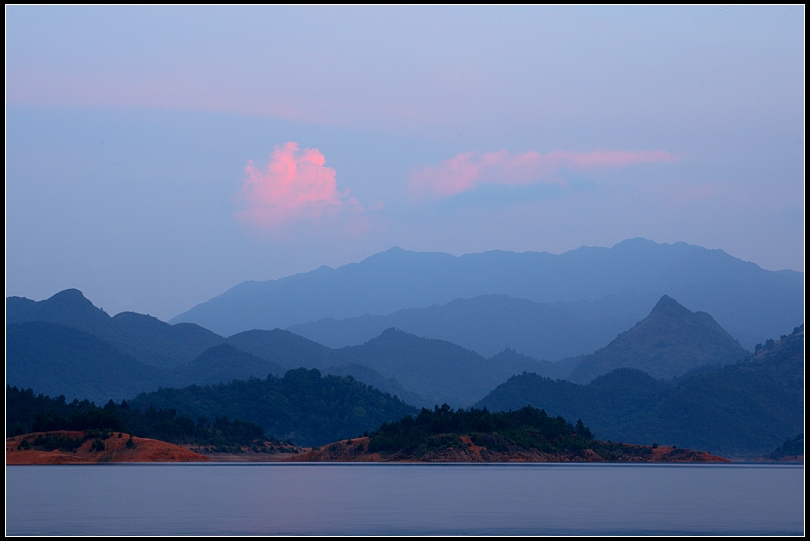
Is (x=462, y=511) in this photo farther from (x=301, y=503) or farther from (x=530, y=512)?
(x=301, y=503)

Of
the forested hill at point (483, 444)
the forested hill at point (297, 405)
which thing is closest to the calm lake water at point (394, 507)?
the forested hill at point (483, 444)

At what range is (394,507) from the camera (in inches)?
1745

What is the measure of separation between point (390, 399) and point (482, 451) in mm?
72889

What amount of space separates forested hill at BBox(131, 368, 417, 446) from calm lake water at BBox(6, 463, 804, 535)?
360 ft

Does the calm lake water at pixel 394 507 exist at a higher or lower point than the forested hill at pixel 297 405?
lower

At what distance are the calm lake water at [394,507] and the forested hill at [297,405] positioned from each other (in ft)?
360

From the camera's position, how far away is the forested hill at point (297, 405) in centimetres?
17900

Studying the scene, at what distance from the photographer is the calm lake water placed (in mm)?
34988

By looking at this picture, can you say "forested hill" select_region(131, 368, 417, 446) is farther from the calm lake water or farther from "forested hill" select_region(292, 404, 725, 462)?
the calm lake water

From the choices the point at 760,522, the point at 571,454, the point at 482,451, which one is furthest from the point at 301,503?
the point at 571,454

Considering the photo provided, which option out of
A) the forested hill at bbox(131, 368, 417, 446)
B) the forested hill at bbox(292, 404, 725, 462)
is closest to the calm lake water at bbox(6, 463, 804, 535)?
the forested hill at bbox(292, 404, 725, 462)

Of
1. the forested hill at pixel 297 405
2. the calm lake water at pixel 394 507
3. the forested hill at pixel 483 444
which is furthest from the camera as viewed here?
the forested hill at pixel 297 405

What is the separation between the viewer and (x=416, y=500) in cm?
4909

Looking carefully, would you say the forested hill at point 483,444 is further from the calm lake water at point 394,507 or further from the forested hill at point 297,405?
the calm lake water at point 394,507
